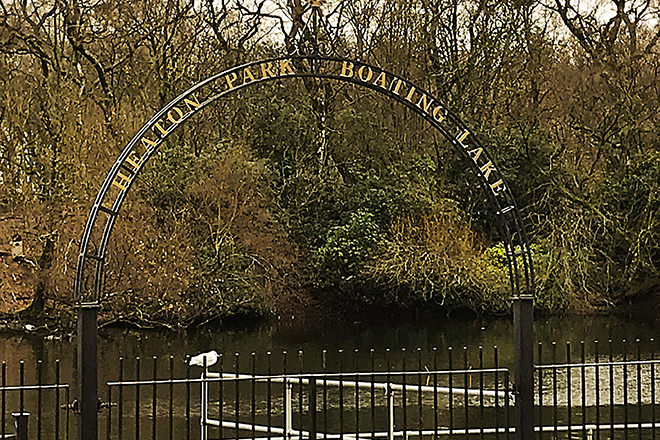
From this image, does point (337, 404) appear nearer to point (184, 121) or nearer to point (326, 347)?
point (326, 347)

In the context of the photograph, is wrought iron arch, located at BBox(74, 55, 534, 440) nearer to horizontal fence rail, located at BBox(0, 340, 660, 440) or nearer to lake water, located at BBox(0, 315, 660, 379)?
horizontal fence rail, located at BBox(0, 340, 660, 440)

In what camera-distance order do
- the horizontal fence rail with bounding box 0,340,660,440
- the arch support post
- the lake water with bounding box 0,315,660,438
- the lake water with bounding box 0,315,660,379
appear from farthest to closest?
the lake water with bounding box 0,315,660,379
the lake water with bounding box 0,315,660,438
the horizontal fence rail with bounding box 0,340,660,440
the arch support post

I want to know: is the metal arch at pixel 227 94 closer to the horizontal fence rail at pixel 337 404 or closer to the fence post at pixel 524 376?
the fence post at pixel 524 376

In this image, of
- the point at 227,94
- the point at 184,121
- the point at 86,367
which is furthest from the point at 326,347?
the point at 86,367

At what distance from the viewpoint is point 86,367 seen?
253 inches

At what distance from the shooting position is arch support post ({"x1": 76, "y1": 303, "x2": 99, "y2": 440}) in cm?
643

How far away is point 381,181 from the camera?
21.1 meters

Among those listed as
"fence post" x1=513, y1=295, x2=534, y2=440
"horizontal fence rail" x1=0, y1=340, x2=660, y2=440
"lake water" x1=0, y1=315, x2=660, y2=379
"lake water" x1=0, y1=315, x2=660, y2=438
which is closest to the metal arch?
"fence post" x1=513, y1=295, x2=534, y2=440

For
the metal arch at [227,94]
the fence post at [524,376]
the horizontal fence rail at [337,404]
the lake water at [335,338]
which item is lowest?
the horizontal fence rail at [337,404]

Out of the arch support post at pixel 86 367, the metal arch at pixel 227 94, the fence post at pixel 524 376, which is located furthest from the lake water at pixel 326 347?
the arch support post at pixel 86 367

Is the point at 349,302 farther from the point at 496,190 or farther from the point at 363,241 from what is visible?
the point at 496,190

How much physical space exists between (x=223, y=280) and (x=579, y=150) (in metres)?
7.43

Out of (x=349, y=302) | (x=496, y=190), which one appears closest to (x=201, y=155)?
(x=349, y=302)

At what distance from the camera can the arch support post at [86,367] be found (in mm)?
6430
